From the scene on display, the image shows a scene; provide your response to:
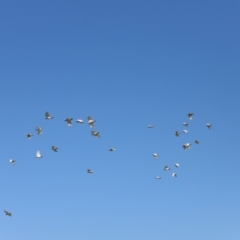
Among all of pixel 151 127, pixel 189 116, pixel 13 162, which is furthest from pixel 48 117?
pixel 189 116

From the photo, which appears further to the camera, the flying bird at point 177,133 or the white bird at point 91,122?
the flying bird at point 177,133

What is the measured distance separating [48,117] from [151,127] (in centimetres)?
1154

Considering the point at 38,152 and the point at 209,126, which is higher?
the point at 209,126

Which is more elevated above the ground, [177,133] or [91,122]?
[177,133]

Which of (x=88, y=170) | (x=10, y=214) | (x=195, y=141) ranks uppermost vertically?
(x=195, y=141)

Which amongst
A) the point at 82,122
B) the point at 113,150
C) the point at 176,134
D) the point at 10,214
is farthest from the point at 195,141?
the point at 10,214

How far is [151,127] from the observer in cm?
6103

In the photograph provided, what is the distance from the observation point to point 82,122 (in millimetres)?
56969

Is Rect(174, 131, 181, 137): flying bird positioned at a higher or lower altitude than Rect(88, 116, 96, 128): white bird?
higher

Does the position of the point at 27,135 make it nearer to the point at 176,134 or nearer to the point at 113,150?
the point at 113,150

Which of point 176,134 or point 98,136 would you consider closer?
point 98,136

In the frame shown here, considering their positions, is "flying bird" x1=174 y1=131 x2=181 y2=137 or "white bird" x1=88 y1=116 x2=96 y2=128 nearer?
"white bird" x1=88 y1=116 x2=96 y2=128

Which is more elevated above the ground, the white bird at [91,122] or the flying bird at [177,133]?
the flying bird at [177,133]

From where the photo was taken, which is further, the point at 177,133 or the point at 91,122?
the point at 177,133
